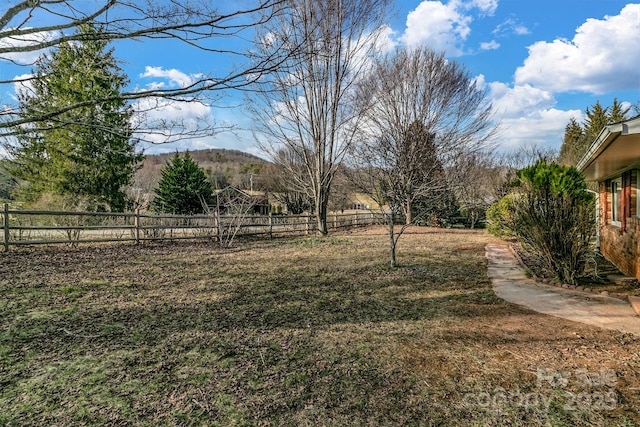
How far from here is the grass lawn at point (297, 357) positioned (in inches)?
79.1

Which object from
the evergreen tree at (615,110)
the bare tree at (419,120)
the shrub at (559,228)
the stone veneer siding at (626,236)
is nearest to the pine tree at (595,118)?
the evergreen tree at (615,110)

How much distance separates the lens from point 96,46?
375cm

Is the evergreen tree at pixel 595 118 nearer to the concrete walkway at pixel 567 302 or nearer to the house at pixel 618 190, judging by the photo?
the house at pixel 618 190

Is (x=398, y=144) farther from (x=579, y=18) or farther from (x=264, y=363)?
(x=264, y=363)

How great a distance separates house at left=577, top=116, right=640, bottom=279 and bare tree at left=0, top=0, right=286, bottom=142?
11.7 feet

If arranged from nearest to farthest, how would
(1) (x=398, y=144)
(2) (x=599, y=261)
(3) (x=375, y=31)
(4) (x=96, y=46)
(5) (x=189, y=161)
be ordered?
(4) (x=96, y=46) → (2) (x=599, y=261) → (3) (x=375, y=31) → (1) (x=398, y=144) → (5) (x=189, y=161)

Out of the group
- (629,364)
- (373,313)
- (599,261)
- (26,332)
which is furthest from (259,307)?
(599,261)

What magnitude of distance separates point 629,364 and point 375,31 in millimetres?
12758

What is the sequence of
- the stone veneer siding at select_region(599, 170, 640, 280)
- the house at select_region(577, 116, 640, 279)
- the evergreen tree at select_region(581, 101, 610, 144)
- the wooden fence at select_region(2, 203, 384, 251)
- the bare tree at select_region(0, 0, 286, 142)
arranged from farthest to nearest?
the evergreen tree at select_region(581, 101, 610, 144), the wooden fence at select_region(2, 203, 384, 251), the stone veneer siding at select_region(599, 170, 640, 280), the house at select_region(577, 116, 640, 279), the bare tree at select_region(0, 0, 286, 142)

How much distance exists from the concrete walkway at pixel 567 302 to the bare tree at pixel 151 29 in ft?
13.6

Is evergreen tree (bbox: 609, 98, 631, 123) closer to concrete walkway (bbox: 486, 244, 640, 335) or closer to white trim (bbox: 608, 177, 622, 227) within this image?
white trim (bbox: 608, 177, 622, 227)

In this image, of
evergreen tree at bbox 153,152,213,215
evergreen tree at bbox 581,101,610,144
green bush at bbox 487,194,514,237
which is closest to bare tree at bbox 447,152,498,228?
green bush at bbox 487,194,514,237

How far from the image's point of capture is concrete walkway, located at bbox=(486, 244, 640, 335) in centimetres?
357

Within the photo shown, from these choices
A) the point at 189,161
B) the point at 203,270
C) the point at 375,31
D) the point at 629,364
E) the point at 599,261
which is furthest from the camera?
the point at 189,161
